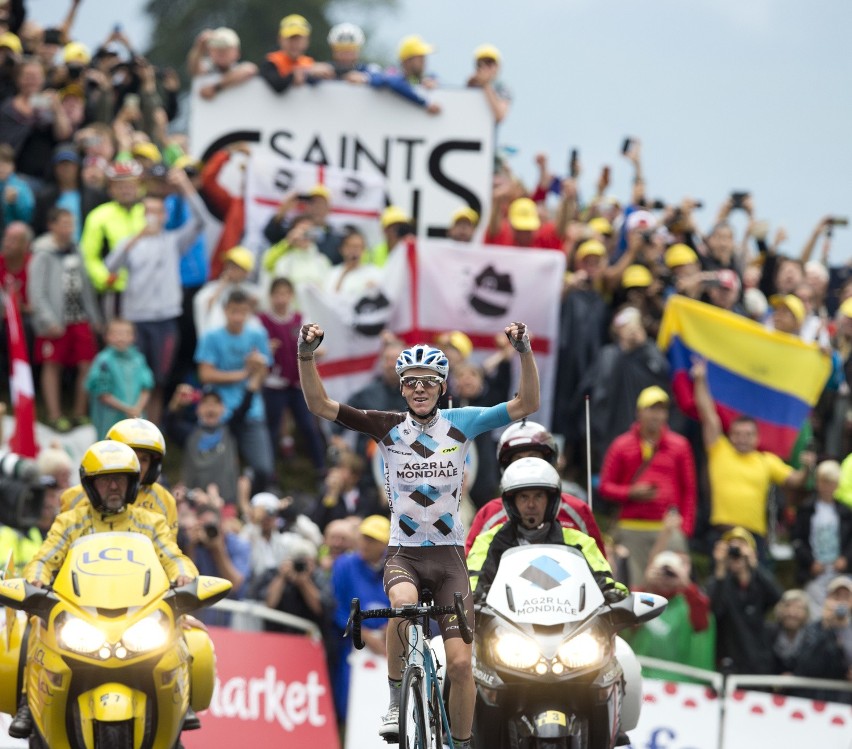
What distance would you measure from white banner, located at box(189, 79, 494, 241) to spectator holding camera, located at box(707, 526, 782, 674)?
615 centimetres

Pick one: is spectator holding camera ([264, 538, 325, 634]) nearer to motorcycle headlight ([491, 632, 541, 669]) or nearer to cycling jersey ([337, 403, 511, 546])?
cycling jersey ([337, 403, 511, 546])

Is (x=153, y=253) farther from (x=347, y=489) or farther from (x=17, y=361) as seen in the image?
(x=347, y=489)

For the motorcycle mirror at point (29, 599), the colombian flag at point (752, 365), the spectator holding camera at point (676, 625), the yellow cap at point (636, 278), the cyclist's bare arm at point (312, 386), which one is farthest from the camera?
the colombian flag at point (752, 365)

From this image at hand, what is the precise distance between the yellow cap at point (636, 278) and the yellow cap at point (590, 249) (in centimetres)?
38

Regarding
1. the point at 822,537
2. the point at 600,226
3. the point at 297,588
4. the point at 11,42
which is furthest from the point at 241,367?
the point at 822,537

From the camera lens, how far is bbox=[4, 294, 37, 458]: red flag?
18734 millimetres

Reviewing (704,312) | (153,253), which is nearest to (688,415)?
(704,312)

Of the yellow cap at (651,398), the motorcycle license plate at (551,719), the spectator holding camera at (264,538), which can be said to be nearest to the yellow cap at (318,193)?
the yellow cap at (651,398)

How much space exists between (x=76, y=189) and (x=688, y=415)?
20.8 feet

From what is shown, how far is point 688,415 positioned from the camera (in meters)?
20.8

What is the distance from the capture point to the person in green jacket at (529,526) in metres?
13.0

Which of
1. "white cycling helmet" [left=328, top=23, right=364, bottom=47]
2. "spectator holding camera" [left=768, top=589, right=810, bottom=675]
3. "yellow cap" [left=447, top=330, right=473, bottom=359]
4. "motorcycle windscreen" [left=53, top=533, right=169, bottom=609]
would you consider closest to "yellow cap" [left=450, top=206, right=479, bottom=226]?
"yellow cap" [left=447, top=330, right=473, bottom=359]

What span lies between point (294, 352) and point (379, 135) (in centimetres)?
371

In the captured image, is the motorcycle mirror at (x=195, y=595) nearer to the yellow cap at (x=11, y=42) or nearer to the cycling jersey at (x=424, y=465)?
the cycling jersey at (x=424, y=465)
